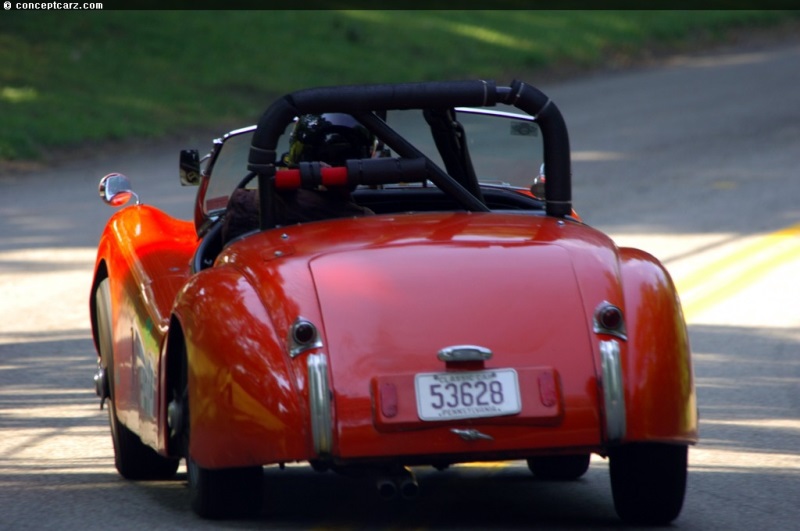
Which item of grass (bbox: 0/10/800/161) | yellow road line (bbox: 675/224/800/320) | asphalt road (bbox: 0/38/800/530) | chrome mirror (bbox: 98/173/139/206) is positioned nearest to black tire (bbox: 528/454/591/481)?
asphalt road (bbox: 0/38/800/530)

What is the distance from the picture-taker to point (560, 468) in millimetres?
6133

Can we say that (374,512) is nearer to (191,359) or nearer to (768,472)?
(191,359)

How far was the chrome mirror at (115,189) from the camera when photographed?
707 centimetres

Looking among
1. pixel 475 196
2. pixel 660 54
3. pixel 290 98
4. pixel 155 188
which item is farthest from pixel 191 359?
pixel 660 54

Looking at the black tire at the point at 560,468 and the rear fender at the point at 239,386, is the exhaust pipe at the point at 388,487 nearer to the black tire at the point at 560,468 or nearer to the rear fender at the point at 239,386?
the rear fender at the point at 239,386

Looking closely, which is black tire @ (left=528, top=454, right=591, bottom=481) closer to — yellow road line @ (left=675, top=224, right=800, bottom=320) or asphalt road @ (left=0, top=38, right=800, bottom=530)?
asphalt road @ (left=0, top=38, right=800, bottom=530)

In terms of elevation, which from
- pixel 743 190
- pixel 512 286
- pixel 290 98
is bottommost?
pixel 743 190

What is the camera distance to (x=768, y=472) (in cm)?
616

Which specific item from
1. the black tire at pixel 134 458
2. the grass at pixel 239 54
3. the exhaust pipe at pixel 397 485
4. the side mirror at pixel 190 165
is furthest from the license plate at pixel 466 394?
the grass at pixel 239 54

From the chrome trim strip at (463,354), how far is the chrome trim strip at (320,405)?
13.8 inches

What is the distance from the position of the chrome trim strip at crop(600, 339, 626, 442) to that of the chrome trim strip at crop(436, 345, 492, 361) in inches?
14.5

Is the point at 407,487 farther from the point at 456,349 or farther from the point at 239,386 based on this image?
the point at 239,386

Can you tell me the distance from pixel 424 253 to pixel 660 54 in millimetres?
21577

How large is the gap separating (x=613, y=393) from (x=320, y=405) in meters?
0.89
